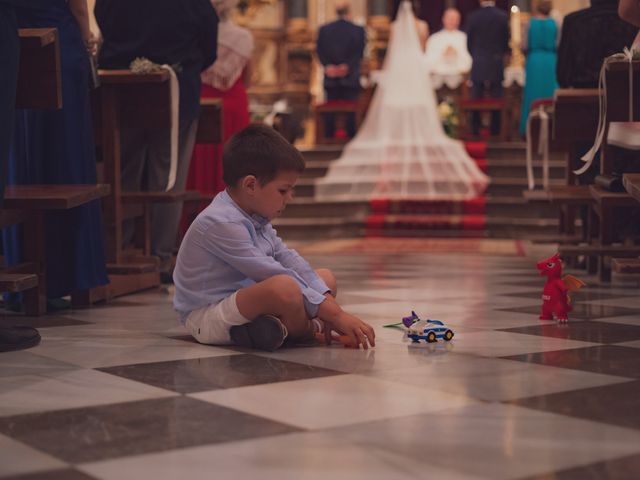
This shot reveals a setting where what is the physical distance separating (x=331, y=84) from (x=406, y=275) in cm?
802

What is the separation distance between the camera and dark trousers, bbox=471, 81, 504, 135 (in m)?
13.8

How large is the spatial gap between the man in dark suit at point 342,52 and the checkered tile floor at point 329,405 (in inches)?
384

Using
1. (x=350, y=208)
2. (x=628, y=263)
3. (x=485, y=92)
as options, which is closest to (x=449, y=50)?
(x=485, y=92)

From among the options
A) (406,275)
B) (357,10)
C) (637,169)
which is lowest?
(406,275)

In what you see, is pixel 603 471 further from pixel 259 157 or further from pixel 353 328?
pixel 259 157

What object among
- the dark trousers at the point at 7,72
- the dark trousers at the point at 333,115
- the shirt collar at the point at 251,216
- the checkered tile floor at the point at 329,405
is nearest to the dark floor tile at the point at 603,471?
the checkered tile floor at the point at 329,405

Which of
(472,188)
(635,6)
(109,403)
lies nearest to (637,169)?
(635,6)

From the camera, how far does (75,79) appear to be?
4.24m

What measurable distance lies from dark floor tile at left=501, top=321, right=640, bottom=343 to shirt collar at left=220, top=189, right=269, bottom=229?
83 cm

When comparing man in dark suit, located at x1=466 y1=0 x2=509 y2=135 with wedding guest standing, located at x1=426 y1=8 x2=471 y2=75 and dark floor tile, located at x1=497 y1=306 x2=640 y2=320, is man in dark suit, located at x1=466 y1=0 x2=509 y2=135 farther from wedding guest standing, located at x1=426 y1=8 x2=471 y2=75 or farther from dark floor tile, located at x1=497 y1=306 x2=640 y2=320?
dark floor tile, located at x1=497 y1=306 x2=640 y2=320

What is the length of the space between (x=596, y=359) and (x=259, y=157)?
1.00 m

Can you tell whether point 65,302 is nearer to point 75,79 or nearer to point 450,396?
point 75,79

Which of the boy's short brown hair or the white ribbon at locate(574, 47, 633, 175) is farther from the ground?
the white ribbon at locate(574, 47, 633, 175)

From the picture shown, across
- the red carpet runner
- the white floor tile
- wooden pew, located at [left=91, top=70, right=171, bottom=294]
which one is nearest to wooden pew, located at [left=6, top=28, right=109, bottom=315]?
wooden pew, located at [left=91, top=70, right=171, bottom=294]
